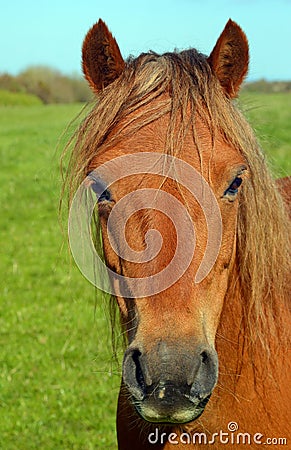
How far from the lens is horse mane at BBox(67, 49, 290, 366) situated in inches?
93.0

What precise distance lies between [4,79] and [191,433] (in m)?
38.9

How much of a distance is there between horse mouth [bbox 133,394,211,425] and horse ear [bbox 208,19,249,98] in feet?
3.93

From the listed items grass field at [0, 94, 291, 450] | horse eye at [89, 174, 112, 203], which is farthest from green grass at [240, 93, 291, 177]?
horse eye at [89, 174, 112, 203]

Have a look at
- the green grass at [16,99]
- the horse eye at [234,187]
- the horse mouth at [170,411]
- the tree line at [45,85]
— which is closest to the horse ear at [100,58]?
the horse eye at [234,187]

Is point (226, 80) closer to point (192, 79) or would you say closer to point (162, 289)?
point (192, 79)

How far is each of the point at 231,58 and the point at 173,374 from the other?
1.25 meters

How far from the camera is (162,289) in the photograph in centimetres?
203

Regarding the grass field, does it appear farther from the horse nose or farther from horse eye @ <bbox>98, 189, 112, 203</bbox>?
the horse nose

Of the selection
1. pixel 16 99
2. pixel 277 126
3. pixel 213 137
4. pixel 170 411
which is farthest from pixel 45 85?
pixel 170 411

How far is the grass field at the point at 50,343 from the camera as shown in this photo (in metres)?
4.46

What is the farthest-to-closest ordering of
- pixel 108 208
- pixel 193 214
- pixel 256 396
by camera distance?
pixel 256 396 → pixel 108 208 → pixel 193 214

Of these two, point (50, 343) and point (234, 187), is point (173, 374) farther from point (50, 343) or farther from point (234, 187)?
point (50, 343)

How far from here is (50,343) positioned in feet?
20.0

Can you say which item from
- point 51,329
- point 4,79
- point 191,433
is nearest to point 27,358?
point 51,329
